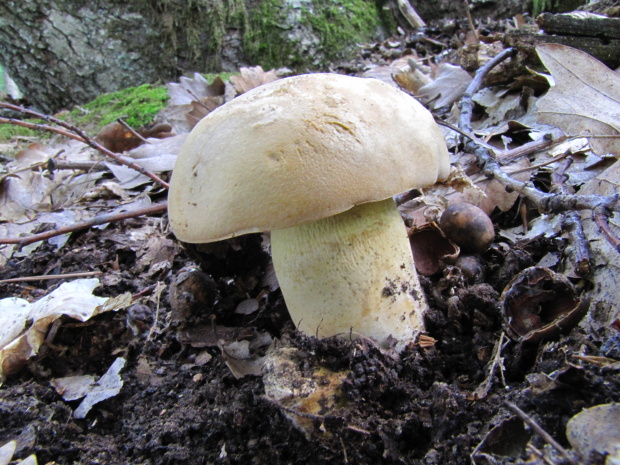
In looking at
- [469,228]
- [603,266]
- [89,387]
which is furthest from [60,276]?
[603,266]

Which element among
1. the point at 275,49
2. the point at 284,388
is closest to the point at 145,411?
the point at 284,388

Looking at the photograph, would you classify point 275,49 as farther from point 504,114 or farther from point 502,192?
point 502,192

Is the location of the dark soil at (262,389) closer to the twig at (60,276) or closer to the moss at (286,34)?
the twig at (60,276)

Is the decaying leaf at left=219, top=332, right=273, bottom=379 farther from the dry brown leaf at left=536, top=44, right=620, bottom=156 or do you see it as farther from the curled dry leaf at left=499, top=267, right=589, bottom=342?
the dry brown leaf at left=536, top=44, right=620, bottom=156

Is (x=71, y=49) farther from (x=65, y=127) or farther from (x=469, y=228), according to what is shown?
(x=469, y=228)

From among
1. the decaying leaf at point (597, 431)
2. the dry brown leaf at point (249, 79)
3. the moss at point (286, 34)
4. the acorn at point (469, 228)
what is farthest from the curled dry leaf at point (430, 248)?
the moss at point (286, 34)
